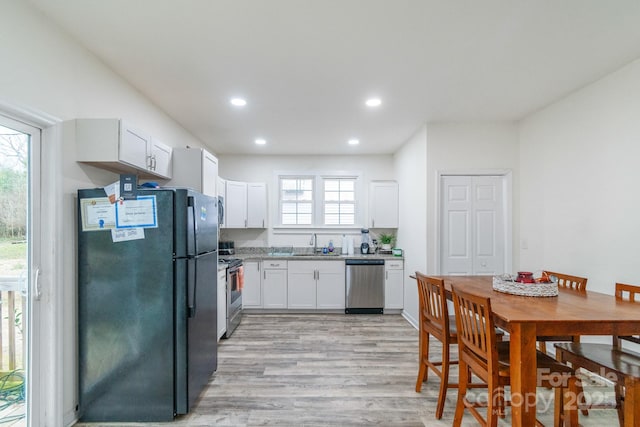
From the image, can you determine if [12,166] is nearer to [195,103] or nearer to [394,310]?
[195,103]

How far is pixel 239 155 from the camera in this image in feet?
17.7

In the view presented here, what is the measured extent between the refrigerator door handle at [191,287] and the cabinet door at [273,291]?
249 cm

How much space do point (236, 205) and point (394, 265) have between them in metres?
2.72

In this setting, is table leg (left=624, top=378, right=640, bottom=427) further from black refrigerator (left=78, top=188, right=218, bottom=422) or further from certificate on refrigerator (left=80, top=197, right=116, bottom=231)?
certificate on refrigerator (left=80, top=197, right=116, bottom=231)

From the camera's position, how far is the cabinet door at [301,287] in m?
4.64

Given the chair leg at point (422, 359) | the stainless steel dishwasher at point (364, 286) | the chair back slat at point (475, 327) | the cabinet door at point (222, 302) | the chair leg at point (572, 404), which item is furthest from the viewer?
the stainless steel dishwasher at point (364, 286)

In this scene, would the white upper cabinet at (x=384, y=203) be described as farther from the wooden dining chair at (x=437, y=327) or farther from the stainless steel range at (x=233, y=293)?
the wooden dining chair at (x=437, y=327)

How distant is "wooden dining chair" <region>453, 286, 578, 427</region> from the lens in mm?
1667

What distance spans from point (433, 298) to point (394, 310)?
2.50 meters

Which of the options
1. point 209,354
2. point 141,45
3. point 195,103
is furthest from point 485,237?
point 141,45

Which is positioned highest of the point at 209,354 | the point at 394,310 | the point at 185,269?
the point at 185,269

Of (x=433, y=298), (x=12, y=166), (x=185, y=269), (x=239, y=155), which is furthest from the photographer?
(x=239, y=155)

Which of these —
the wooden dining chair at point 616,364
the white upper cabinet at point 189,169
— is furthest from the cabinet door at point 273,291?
the wooden dining chair at point 616,364

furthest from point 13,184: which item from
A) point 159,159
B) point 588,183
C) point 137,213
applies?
point 588,183
